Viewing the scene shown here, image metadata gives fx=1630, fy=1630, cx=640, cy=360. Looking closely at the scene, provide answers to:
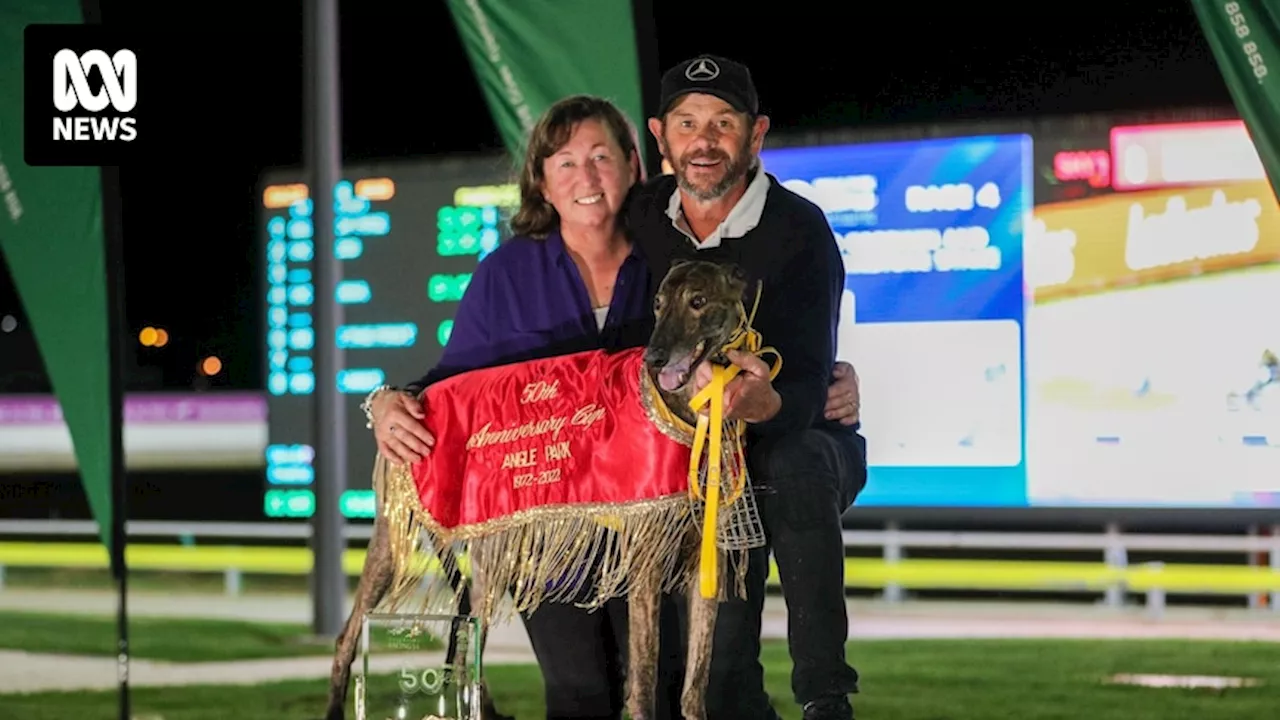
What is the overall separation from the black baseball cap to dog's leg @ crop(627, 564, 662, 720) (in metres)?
0.77

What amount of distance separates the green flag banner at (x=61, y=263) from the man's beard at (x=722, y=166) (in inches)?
105

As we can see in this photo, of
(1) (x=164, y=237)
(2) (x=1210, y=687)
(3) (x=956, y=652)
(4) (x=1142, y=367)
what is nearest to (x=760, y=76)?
(4) (x=1142, y=367)

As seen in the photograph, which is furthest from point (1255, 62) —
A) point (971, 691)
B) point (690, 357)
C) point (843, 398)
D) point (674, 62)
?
point (674, 62)

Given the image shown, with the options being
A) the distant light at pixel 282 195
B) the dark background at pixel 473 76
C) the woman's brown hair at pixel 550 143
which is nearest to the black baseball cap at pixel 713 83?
the woman's brown hair at pixel 550 143

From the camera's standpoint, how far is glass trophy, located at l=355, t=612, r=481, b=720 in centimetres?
273

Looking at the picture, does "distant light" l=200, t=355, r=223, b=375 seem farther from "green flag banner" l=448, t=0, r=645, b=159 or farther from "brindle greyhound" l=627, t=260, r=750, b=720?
"brindle greyhound" l=627, t=260, r=750, b=720

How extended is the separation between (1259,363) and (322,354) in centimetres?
373

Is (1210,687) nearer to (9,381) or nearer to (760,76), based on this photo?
(760,76)

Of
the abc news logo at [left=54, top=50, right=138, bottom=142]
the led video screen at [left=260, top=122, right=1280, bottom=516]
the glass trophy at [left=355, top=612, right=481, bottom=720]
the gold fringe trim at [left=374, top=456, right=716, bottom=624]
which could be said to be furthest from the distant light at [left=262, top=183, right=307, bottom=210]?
the glass trophy at [left=355, top=612, right=481, bottom=720]

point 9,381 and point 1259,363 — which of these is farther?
point 9,381

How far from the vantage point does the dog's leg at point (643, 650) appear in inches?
100.0

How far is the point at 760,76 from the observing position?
1305 centimetres

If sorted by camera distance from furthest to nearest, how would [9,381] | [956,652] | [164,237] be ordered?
[164,237] → [9,381] → [956,652]

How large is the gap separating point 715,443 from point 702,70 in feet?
2.05
